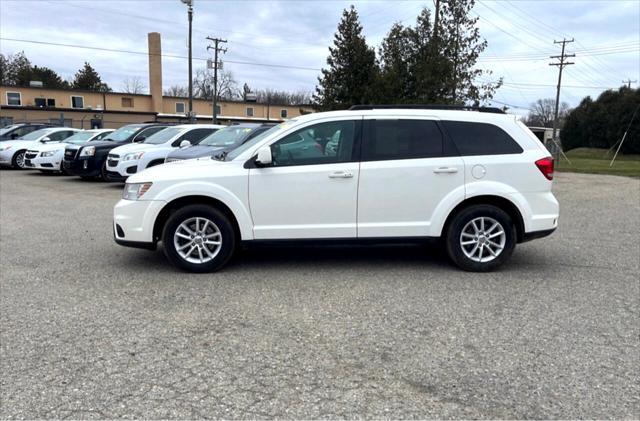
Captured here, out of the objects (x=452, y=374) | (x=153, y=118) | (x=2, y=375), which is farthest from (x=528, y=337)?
(x=153, y=118)

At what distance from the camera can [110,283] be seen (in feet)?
17.5

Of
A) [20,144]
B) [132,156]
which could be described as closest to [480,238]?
[132,156]

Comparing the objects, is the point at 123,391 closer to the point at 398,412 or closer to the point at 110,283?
the point at 398,412

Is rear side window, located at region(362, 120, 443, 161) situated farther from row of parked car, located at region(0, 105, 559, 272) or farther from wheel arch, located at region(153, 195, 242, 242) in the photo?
wheel arch, located at region(153, 195, 242, 242)

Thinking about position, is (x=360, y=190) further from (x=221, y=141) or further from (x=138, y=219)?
(x=221, y=141)

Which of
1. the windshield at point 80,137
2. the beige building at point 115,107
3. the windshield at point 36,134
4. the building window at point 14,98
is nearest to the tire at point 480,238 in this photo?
the windshield at point 80,137

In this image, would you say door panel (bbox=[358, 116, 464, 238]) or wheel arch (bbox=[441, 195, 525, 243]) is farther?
wheel arch (bbox=[441, 195, 525, 243])

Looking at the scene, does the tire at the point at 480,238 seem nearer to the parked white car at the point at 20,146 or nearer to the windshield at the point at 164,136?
the windshield at the point at 164,136

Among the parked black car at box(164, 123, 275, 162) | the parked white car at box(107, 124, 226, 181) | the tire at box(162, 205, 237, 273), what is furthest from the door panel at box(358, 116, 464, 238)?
the parked white car at box(107, 124, 226, 181)

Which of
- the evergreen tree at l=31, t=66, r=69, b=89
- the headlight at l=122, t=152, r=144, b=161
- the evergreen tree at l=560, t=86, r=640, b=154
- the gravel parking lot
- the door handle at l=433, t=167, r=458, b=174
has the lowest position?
the gravel parking lot

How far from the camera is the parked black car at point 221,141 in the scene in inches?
442

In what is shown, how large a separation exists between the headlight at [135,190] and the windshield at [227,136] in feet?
21.3

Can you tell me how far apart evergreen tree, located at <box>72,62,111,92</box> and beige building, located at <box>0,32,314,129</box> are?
78.3 feet

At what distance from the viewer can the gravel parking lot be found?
310cm
